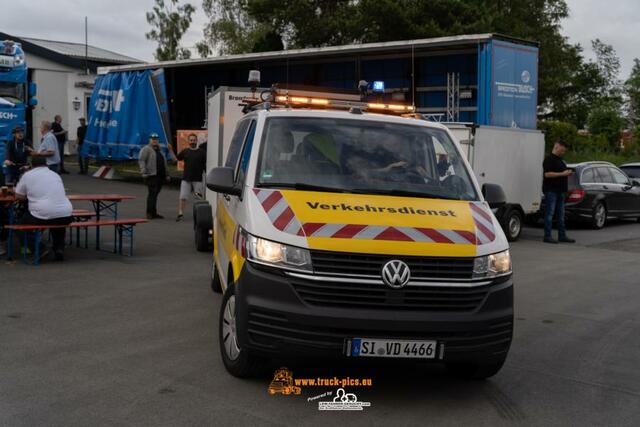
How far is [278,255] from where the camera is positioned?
205 inches

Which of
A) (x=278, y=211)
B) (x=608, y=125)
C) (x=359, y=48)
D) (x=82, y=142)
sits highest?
(x=359, y=48)

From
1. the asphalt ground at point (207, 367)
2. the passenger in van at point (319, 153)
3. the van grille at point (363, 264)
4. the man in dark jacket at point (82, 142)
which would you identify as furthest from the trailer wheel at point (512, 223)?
the man in dark jacket at point (82, 142)

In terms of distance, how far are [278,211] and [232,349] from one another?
112 cm

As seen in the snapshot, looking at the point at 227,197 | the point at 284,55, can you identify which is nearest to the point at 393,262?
the point at 227,197

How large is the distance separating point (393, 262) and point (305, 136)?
5.40 feet

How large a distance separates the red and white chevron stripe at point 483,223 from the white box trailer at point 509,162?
924 centimetres

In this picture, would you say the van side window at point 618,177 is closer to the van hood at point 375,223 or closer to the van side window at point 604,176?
the van side window at point 604,176

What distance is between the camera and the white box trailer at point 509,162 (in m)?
15.3

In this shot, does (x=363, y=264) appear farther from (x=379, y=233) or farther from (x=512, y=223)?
(x=512, y=223)

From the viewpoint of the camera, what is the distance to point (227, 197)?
7.16m

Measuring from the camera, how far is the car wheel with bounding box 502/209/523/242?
51.3 feet

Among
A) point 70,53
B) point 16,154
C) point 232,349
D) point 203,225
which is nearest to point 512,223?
point 203,225

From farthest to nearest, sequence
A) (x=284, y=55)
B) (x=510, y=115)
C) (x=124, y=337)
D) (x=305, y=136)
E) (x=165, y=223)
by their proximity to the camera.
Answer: (x=284, y=55)
(x=510, y=115)
(x=165, y=223)
(x=124, y=337)
(x=305, y=136)

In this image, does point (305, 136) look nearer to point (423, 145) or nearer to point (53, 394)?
point (423, 145)
